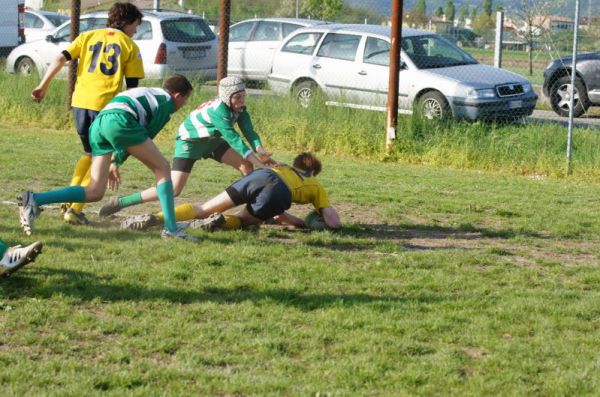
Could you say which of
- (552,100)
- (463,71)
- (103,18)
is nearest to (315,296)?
(463,71)

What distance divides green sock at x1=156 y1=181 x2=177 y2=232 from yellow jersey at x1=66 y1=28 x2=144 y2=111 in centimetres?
97

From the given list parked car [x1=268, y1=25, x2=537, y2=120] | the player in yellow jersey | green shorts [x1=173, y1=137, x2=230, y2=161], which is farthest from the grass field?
parked car [x1=268, y1=25, x2=537, y2=120]

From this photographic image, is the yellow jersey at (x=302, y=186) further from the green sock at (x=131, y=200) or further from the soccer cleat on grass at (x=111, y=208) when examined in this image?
the soccer cleat on grass at (x=111, y=208)

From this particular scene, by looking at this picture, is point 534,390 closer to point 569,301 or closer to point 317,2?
point 569,301

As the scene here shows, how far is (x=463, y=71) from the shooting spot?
658 inches

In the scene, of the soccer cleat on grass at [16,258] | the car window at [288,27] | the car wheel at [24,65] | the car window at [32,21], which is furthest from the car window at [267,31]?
the soccer cleat on grass at [16,258]

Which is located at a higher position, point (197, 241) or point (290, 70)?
point (290, 70)

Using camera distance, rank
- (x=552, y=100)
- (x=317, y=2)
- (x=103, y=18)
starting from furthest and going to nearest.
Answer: (x=317, y=2) < (x=103, y=18) < (x=552, y=100)

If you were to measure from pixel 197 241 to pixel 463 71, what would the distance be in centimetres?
929

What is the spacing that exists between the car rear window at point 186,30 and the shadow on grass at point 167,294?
13.1 metres

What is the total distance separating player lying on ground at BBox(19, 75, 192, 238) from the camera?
8000mm

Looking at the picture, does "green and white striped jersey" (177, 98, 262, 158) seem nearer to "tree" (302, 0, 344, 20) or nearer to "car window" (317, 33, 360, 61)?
"car window" (317, 33, 360, 61)

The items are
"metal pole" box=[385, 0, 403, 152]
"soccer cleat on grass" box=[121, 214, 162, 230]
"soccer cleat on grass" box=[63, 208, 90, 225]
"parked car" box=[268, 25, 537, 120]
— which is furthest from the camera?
"parked car" box=[268, 25, 537, 120]

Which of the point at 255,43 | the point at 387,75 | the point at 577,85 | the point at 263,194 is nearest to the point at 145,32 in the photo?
the point at 255,43
